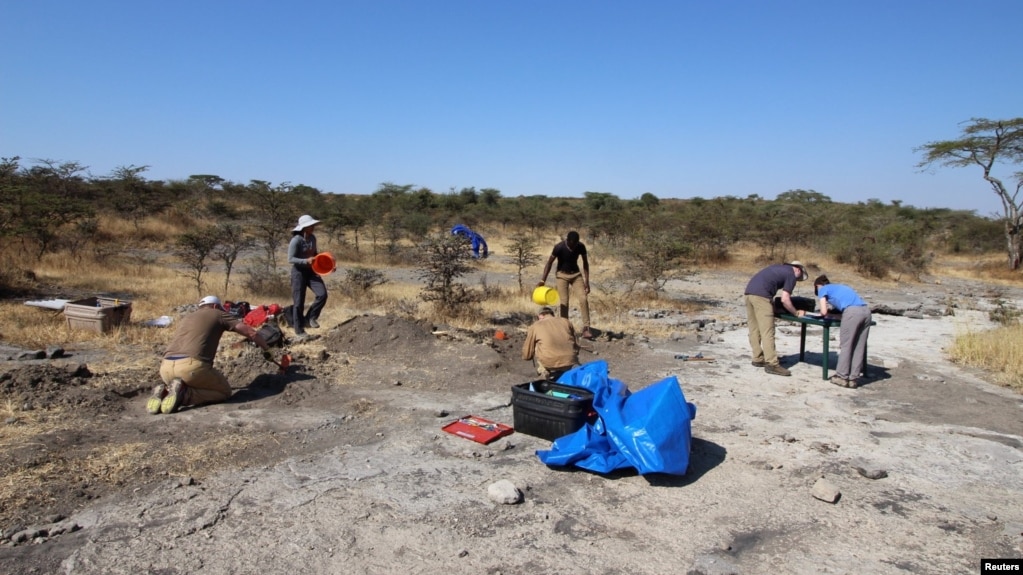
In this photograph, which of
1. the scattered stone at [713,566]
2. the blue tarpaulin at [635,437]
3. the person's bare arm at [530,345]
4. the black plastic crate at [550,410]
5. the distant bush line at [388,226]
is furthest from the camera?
the distant bush line at [388,226]

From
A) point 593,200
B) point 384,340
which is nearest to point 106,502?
point 384,340

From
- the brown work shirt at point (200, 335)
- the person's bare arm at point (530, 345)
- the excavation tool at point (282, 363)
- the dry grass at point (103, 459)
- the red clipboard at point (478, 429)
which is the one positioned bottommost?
the red clipboard at point (478, 429)

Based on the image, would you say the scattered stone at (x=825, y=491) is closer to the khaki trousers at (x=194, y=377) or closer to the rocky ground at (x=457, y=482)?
the rocky ground at (x=457, y=482)

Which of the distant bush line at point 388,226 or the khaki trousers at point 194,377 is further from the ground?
the distant bush line at point 388,226

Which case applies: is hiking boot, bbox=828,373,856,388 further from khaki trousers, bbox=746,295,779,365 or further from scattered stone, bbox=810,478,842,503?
scattered stone, bbox=810,478,842,503

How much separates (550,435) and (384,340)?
3600 millimetres

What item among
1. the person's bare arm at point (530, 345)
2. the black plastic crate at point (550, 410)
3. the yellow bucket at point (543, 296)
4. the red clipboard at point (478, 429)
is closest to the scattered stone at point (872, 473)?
the black plastic crate at point (550, 410)

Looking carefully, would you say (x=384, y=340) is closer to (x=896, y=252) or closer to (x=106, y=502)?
(x=106, y=502)

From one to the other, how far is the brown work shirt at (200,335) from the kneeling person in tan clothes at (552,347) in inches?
110

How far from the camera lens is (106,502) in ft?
12.3

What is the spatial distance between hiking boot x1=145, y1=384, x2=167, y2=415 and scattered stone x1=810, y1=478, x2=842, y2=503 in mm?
5132

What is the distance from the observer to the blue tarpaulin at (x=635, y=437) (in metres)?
4.18

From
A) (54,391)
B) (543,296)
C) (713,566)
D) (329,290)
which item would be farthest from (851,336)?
(329,290)

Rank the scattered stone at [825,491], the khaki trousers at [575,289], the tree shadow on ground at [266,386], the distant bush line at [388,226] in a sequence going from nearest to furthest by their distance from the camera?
the scattered stone at [825,491] < the tree shadow on ground at [266,386] < the khaki trousers at [575,289] < the distant bush line at [388,226]
